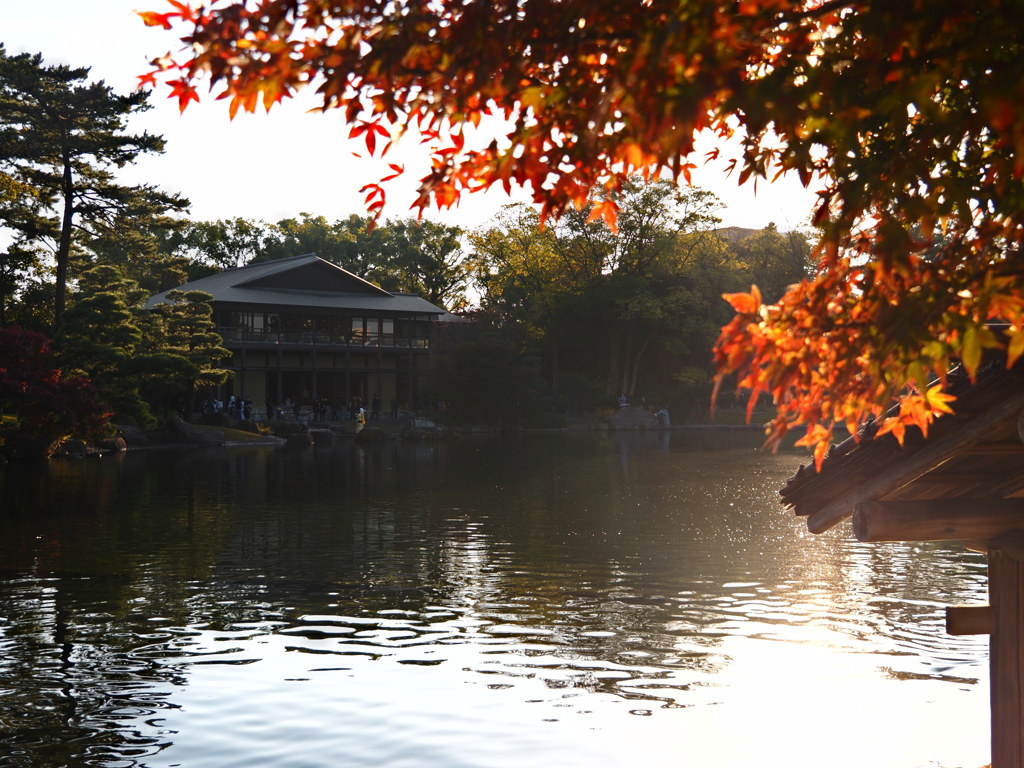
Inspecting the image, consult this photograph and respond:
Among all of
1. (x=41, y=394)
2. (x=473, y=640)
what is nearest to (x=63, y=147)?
(x=41, y=394)

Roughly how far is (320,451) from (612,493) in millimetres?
17850

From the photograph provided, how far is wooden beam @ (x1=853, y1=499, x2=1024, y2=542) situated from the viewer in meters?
5.16

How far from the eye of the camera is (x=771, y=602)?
12484mm

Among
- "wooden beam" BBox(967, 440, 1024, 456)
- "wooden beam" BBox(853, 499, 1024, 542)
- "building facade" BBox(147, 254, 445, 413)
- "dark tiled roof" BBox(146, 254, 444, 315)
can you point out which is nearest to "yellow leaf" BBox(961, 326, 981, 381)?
"wooden beam" BBox(967, 440, 1024, 456)

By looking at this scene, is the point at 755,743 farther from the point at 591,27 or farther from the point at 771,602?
the point at 591,27

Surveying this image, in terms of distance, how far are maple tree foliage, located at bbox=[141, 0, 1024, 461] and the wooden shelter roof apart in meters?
0.96

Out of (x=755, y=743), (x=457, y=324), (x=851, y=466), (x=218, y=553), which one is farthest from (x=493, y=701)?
(x=457, y=324)

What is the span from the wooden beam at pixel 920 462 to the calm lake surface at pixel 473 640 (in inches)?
104

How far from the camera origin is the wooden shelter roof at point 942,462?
14.9ft

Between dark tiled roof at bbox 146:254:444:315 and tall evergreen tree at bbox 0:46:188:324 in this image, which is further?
dark tiled roof at bbox 146:254:444:315

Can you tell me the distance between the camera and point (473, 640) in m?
10.6

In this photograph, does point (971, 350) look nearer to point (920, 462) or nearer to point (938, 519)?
point (920, 462)

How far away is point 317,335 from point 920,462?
49.6 m

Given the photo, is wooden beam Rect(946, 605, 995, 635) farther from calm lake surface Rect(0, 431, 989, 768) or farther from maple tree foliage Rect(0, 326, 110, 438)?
maple tree foliage Rect(0, 326, 110, 438)
